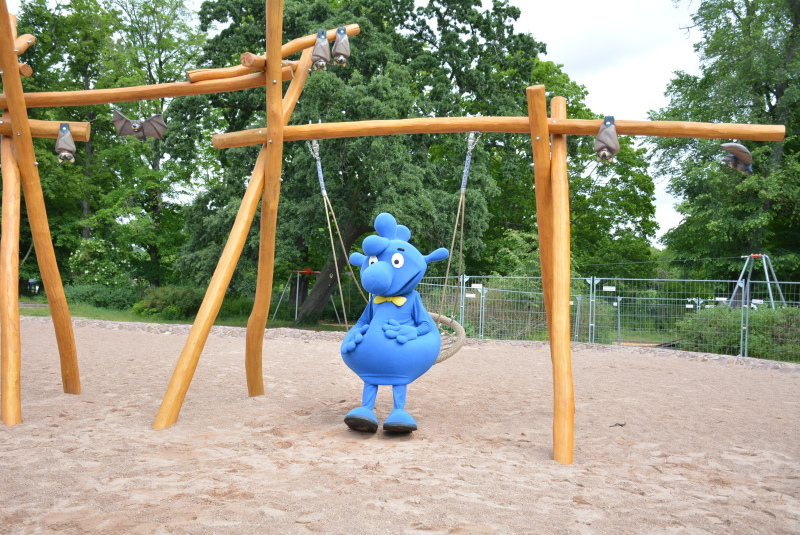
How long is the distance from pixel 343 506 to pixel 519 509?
85 centimetres

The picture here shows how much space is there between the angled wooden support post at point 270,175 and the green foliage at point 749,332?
9555 millimetres

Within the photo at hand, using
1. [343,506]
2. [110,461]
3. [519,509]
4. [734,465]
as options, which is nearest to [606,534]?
[519,509]

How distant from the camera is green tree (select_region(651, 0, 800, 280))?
18.6m

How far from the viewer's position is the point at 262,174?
207 inches

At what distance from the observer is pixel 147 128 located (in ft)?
16.9

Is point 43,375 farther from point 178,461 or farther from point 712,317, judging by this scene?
point 712,317

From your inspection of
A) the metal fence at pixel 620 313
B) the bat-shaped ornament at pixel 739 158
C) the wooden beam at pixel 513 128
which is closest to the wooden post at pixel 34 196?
the wooden beam at pixel 513 128

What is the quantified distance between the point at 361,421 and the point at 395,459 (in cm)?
65

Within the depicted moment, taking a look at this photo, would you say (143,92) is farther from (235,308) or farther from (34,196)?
(235,308)

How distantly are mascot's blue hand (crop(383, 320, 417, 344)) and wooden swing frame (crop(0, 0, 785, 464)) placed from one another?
1049mm

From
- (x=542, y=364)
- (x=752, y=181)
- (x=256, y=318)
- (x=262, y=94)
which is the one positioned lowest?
(x=542, y=364)

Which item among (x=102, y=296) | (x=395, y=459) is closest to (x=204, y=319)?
(x=395, y=459)

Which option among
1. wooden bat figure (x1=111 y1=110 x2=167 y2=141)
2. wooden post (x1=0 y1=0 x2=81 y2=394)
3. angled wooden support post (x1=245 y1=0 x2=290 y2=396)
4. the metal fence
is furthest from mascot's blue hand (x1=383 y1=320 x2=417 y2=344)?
the metal fence

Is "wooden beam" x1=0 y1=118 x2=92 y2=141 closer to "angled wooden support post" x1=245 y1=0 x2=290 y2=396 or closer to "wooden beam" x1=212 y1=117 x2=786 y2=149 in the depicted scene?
"wooden beam" x1=212 y1=117 x2=786 y2=149
